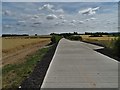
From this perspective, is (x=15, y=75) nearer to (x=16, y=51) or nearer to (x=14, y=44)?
(x=16, y=51)

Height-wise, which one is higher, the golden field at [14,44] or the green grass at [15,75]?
the green grass at [15,75]

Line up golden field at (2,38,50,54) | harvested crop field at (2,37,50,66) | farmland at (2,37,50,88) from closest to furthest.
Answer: farmland at (2,37,50,88) < harvested crop field at (2,37,50,66) < golden field at (2,38,50,54)

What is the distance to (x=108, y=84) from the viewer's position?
9859 mm

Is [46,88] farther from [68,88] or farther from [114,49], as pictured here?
[114,49]

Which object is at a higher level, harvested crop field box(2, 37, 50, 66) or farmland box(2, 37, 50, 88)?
farmland box(2, 37, 50, 88)

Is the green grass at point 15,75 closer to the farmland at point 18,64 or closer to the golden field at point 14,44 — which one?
the farmland at point 18,64

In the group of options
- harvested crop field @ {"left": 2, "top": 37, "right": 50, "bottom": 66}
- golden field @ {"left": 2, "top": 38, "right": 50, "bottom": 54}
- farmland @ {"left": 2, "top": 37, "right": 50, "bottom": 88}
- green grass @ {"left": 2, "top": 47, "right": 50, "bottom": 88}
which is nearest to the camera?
green grass @ {"left": 2, "top": 47, "right": 50, "bottom": 88}

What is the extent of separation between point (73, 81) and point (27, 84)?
2060mm

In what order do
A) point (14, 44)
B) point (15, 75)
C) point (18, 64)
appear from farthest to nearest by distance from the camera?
point (14, 44) → point (18, 64) → point (15, 75)

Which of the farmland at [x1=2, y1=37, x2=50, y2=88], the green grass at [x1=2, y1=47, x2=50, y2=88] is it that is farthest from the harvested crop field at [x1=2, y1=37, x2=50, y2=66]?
the green grass at [x1=2, y1=47, x2=50, y2=88]

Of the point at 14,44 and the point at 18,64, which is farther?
the point at 14,44

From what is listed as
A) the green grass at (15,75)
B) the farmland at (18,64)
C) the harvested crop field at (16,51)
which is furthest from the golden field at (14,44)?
the green grass at (15,75)

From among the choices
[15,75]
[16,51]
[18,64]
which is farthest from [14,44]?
[15,75]

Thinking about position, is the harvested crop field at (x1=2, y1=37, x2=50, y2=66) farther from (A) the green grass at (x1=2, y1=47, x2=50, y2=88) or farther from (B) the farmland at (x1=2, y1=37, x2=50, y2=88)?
(A) the green grass at (x1=2, y1=47, x2=50, y2=88)
